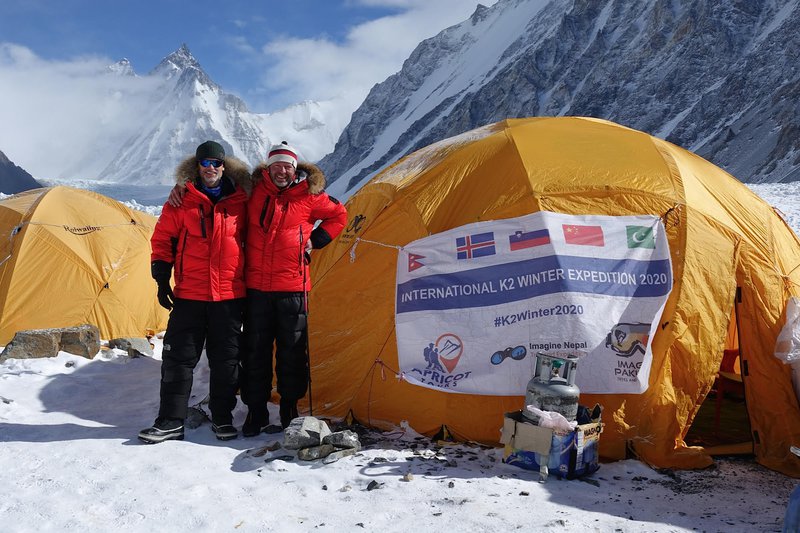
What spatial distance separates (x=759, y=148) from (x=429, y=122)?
9227cm

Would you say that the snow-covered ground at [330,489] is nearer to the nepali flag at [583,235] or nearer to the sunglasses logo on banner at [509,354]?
the sunglasses logo on banner at [509,354]

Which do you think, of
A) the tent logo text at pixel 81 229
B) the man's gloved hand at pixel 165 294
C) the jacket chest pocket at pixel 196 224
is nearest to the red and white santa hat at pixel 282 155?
the jacket chest pocket at pixel 196 224

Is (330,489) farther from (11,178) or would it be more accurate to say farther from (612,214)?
(11,178)

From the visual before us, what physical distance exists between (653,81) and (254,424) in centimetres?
9384

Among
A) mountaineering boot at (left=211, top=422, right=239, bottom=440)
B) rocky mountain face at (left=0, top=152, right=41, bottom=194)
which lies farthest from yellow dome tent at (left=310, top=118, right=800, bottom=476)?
rocky mountain face at (left=0, top=152, right=41, bottom=194)

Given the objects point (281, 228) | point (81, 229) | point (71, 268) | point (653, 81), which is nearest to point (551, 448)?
point (281, 228)

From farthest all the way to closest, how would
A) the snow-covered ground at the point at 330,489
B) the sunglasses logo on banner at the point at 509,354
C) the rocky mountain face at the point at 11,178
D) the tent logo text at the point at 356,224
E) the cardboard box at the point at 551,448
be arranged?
the rocky mountain face at the point at 11,178
the tent logo text at the point at 356,224
the sunglasses logo on banner at the point at 509,354
the cardboard box at the point at 551,448
the snow-covered ground at the point at 330,489

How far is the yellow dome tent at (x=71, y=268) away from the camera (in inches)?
352

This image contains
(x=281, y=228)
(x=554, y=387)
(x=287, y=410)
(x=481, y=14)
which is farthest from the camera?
(x=481, y=14)

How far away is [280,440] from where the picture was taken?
509cm

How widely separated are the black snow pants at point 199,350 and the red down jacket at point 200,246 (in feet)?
0.37

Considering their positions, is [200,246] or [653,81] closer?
[200,246]

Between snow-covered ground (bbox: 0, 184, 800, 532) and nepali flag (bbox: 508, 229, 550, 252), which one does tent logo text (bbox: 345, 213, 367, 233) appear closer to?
nepali flag (bbox: 508, 229, 550, 252)

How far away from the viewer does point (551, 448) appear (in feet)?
14.5
